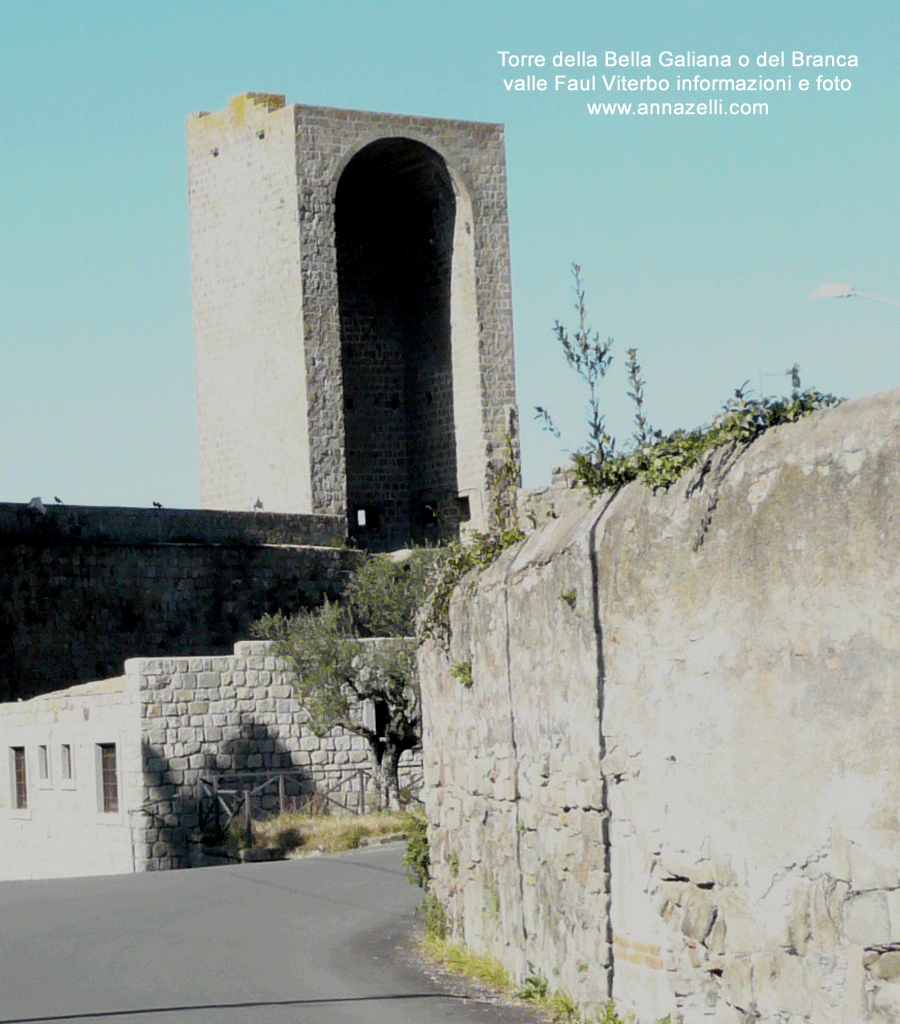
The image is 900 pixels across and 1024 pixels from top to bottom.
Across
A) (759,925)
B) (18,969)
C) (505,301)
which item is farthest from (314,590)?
(759,925)

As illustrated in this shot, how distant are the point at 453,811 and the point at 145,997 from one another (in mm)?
2225

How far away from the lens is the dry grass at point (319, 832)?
70.0 feet

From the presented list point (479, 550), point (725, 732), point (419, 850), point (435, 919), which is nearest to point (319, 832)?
point (419, 850)

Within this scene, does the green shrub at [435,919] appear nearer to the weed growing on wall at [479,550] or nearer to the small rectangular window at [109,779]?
the weed growing on wall at [479,550]

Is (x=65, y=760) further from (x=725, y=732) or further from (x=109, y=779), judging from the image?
(x=725, y=732)

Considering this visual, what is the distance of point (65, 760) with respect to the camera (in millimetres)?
24672

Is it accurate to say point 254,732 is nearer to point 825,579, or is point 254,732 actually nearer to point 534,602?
point 534,602

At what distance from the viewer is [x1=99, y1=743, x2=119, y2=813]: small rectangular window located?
76.9 feet

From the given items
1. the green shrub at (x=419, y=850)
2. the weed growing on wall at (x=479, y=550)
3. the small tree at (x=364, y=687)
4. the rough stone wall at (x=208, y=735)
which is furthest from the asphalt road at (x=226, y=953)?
the small tree at (x=364, y=687)

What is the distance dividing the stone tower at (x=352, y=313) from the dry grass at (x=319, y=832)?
18.0 metres

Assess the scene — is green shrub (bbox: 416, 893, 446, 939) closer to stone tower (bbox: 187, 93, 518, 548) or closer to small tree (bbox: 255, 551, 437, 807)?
small tree (bbox: 255, 551, 437, 807)

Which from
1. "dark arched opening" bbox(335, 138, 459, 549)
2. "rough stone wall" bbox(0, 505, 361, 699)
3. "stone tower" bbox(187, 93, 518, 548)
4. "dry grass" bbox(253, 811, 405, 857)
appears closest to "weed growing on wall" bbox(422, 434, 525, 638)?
"dry grass" bbox(253, 811, 405, 857)

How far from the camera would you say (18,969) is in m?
11.4

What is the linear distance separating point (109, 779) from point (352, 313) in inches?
1004
